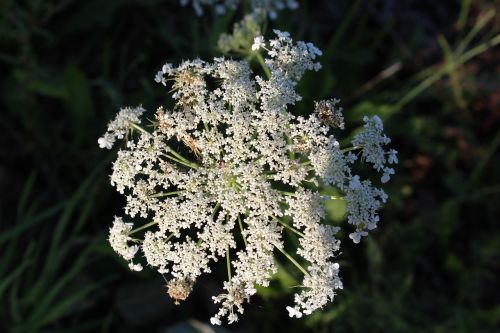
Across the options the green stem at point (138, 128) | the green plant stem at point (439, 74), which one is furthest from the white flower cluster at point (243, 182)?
the green plant stem at point (439, 74)

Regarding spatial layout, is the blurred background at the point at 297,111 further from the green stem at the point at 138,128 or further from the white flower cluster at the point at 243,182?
the green stem at the point at 138,128

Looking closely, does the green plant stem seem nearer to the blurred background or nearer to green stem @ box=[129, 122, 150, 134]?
the blurred background

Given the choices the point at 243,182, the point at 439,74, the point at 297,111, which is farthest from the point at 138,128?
the point at 439,74

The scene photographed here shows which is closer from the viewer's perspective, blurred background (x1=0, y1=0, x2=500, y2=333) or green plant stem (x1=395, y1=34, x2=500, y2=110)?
blurred background (x1=0, y1=0, x2=500, y2=333)

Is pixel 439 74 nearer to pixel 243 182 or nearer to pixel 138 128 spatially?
pixel 243 182

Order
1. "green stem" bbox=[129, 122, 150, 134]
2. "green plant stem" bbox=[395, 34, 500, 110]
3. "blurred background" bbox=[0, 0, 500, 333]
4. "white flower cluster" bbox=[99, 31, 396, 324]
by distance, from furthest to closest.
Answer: "green plant stem" bbox=[395, 34, 500, 110]
"blurred background" bbox=[0, 0, 500, 333]
"green stem" bbox=[129, 122, 150, 134]
"white flower cluster" bbox=[99, 31, 396, 324]

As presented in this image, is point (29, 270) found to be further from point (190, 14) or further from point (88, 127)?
point (190, 14)

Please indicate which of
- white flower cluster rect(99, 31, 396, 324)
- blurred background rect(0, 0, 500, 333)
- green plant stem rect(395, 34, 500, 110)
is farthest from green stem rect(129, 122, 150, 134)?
green plant stem rect(395, 34, 500, 110)
